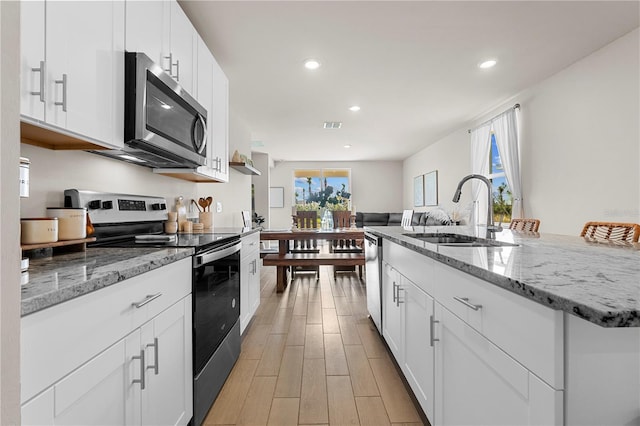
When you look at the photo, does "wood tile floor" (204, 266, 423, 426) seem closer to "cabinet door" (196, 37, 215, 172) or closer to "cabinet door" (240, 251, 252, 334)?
"cabinet door" (240, 251, 252, 334)

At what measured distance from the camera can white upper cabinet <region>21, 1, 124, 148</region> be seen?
0.94 metres

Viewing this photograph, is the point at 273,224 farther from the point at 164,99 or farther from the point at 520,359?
the point at 520,359

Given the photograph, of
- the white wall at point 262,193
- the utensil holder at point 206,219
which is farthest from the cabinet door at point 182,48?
the white wall at point 262,193

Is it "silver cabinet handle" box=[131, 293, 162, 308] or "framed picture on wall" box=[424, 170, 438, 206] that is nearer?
"silver cabinet handle" box=[131, 293, 162, 308]

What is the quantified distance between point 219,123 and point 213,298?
1.65 meters

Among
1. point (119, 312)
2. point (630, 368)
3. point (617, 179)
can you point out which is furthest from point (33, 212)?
point (617, 179)

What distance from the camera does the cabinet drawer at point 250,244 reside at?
253cm

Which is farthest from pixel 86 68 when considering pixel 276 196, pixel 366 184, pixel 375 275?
pixel 366 184

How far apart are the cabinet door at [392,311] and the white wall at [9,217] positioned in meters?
1.74

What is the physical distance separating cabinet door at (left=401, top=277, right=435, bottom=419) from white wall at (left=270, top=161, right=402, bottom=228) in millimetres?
8015

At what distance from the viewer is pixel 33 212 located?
129 cm

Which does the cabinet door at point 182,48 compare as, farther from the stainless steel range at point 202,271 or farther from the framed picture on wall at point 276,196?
the framed picture on wall at point 276,196

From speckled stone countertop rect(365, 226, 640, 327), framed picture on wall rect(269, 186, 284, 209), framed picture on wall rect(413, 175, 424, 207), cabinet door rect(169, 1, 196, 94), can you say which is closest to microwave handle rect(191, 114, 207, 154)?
cabinet door rect(169, 1, 196, 94)

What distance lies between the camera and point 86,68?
1.16m
